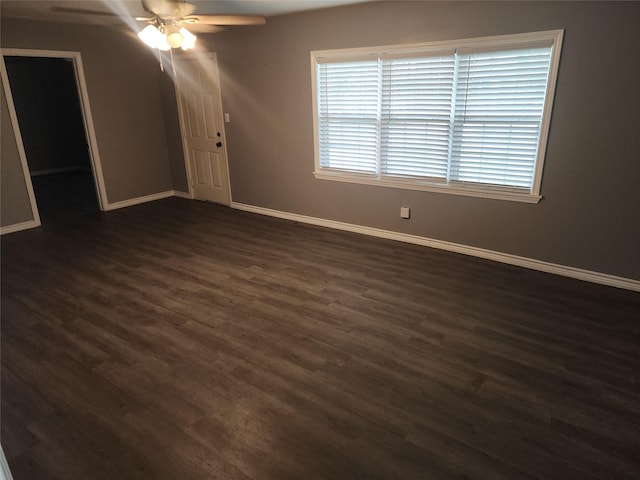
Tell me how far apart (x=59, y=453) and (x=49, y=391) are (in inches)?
21.5

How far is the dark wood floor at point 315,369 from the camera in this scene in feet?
6.23

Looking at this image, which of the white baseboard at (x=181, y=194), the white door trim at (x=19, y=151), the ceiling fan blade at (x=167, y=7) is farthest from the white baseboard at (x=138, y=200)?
the ceiling fan blade at (x=167, y=7)

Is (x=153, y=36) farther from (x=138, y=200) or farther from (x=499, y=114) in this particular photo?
(x=138, y=200)

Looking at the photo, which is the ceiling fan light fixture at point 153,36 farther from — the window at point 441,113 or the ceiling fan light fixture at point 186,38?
the window at point 441,113

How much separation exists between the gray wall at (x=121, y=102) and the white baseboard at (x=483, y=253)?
2.31m

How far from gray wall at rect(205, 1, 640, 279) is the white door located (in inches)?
12.5

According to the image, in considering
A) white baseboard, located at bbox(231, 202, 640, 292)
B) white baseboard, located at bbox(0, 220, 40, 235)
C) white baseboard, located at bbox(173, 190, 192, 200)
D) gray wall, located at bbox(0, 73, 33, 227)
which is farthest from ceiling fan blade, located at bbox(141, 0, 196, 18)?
white baseboard, located at bbox(173, 190, 192, 200)

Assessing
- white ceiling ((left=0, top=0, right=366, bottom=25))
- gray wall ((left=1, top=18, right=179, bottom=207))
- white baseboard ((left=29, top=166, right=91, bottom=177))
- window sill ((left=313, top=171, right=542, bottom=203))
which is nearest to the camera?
window sill ((left=313, top=171, right=542, bottom=203))

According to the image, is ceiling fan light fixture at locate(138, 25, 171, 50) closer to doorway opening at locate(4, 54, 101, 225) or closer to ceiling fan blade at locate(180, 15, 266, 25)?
ceiling fan blade at locate(180, 15, 266, 25)

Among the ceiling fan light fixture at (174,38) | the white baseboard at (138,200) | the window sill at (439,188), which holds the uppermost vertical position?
the ceiling fan light fixture at (174,38)

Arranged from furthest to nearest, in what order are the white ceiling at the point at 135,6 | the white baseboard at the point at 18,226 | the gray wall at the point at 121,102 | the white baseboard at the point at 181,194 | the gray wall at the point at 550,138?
1. the white baseboard at the point at 181,194
2. the gray wall at the point at 121,102
3. the white baseboard at the point at 18,226
4. the white ceiling at the point at 135,6
5. the gray wall at the point at 550,138

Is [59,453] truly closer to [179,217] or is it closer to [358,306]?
[358,306]

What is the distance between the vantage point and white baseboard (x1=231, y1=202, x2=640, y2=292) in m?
3.49

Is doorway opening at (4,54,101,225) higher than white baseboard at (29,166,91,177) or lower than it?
higher
